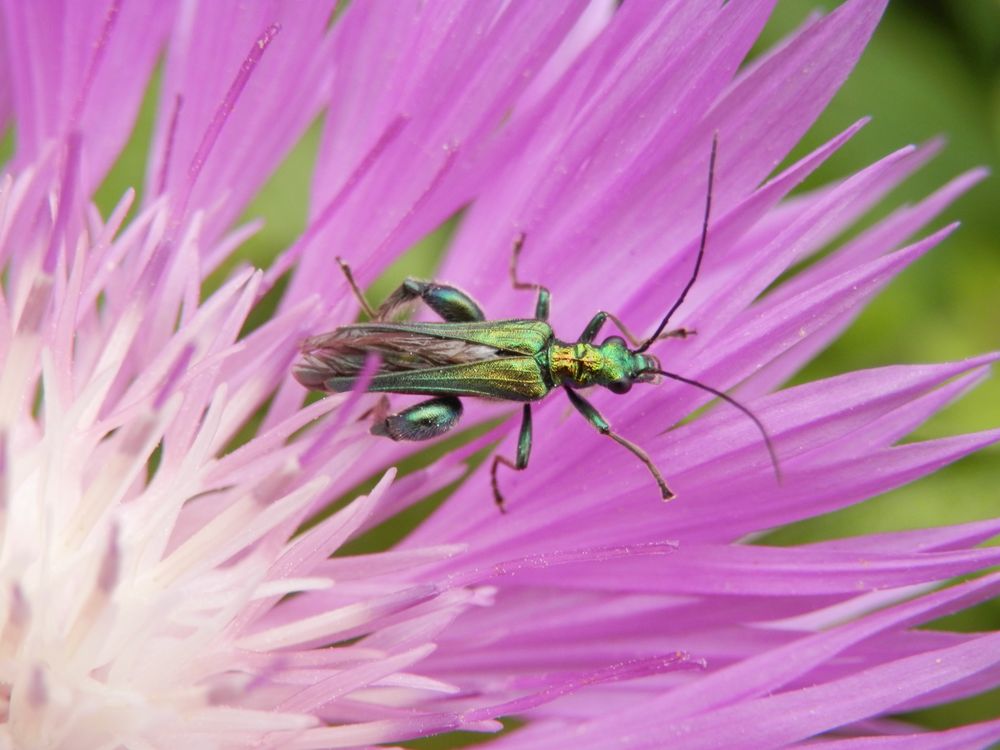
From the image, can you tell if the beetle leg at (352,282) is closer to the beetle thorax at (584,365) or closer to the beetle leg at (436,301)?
the beetle leg at (436,301)

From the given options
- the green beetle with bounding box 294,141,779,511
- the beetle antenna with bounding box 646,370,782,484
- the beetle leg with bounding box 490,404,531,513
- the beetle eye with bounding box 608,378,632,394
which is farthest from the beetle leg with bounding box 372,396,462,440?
the beetle antenna with bounding box 646,370,782,484

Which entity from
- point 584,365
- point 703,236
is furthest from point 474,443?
point 703,236

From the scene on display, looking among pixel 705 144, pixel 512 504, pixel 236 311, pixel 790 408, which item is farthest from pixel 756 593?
pixel 236 311

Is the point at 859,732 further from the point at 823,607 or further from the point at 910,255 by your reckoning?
the point at 910,255

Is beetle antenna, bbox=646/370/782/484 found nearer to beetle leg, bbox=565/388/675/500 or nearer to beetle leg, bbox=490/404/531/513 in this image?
beetle leg, bbox=565/388/675/500

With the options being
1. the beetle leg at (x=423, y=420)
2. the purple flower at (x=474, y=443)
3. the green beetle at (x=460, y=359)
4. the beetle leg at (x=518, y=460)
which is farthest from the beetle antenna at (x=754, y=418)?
the beetle leg at (x=423, y=420)
